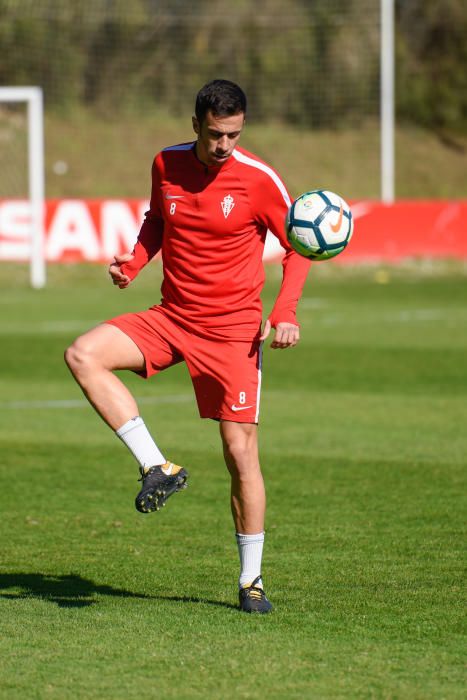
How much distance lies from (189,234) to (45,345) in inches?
497

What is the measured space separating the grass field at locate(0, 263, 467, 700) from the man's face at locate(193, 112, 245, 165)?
6.51 ft

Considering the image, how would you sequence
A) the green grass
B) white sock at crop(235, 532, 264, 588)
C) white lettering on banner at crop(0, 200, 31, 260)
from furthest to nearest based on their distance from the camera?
the green grass
white lettering on banner at crop(0, 200, 31, 260)
white sock at crop(235, 532, 264, 588)

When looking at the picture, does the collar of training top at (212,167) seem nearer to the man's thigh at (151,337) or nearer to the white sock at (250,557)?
the man's thigh at (151,337)

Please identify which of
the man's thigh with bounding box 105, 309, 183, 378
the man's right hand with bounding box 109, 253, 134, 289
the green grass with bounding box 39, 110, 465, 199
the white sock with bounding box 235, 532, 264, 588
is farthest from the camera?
the green grass with bounding box 39, 110, 465, 199

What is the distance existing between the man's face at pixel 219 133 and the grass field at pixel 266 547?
6.51ft

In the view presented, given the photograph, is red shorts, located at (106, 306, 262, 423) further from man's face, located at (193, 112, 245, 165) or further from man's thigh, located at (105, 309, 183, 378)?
man's face, located at (193, 112, 245, 165)

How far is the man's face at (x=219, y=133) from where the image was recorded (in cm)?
600

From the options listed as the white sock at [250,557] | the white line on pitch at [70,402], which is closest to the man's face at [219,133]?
the white sock at [250,557]

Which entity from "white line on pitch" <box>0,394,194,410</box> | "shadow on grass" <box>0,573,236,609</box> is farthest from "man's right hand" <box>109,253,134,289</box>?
"white line on pitch" <box>0,394,194,410</box>

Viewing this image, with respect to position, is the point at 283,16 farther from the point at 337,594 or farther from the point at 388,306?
the point at 337,594

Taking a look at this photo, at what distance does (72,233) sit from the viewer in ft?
96.8

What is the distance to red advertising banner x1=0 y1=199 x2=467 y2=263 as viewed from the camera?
2877 centimetres

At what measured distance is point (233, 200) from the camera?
6324 mm

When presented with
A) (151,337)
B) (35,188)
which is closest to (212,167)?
(151,337)
